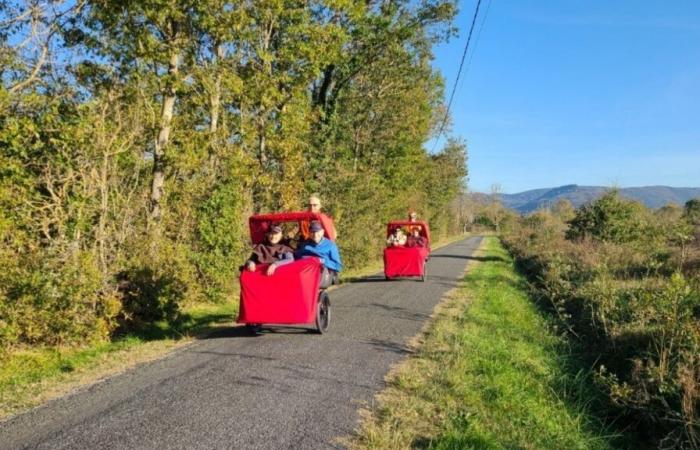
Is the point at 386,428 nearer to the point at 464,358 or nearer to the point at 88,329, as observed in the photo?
the point at 464,358

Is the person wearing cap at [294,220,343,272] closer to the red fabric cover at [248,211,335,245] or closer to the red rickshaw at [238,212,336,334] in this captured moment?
the red fabric cover at [248,211,335,245]

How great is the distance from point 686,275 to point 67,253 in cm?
1214

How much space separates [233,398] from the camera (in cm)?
562

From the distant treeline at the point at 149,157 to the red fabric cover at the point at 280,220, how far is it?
68.4 inches

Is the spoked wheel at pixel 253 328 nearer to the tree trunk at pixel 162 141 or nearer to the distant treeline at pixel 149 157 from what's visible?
the distant treeline at pixel 149 157

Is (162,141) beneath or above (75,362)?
above

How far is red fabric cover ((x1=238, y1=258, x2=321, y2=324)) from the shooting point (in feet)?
27.1

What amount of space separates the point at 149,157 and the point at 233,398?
7.55 meters

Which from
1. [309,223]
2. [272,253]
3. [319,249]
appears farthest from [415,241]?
[272,253]

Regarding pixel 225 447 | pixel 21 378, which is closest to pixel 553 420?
pixel 225 447

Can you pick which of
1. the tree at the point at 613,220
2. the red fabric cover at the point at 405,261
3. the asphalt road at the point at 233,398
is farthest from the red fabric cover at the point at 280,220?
the tree at the point at 613,220

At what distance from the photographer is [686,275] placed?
39.9ft

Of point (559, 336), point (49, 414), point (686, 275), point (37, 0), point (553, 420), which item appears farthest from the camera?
point (686, 275)

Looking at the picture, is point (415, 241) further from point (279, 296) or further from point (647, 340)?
point (647, 340)
